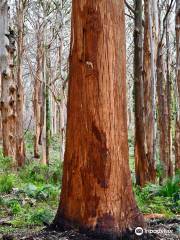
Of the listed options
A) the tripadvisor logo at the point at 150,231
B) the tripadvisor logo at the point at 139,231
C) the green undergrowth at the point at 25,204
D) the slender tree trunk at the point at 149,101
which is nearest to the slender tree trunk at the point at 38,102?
the slender tree trunk at the point at 149,101

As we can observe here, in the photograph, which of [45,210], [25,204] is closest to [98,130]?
[45,210]

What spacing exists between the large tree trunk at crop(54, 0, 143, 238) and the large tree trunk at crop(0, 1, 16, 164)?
8469mm

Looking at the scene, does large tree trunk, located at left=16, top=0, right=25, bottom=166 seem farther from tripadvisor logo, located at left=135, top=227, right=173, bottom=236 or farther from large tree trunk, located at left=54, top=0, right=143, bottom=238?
large tree trunk, located at left=54, top=0, right=143, bottom=238

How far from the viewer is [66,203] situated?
4316mm

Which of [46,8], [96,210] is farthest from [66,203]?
[46,8]

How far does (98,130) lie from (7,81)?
919 centimetres

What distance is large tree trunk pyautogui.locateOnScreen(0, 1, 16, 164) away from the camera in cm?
1246

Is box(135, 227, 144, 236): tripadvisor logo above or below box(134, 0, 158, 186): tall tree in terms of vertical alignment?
below

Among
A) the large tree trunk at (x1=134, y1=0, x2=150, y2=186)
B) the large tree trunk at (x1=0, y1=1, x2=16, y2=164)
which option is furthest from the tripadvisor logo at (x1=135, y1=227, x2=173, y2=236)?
the large tree trunk at (x1=0, y1=1, x2=16, y2=164)

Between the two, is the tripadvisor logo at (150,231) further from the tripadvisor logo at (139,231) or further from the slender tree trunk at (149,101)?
the slender tree trunk at (149,101)

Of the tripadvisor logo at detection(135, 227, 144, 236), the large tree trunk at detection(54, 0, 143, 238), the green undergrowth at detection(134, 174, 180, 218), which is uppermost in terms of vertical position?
the large tree trunk at detection(54, 0, 143, 238)

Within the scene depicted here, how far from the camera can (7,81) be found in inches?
511

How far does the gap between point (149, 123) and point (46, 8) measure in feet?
35.7

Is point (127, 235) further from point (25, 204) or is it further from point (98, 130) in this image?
point (25, 204)
